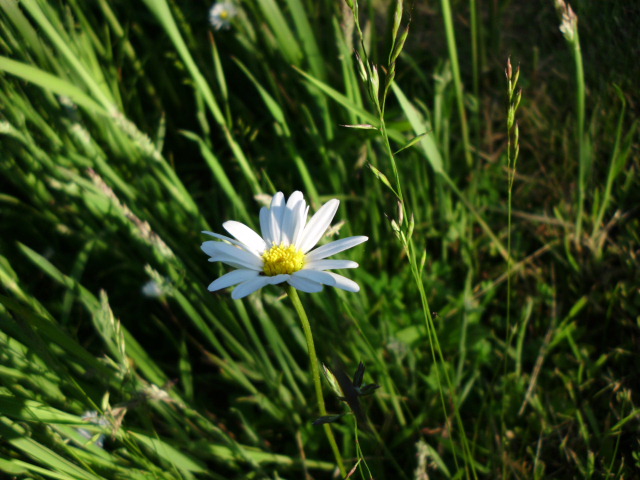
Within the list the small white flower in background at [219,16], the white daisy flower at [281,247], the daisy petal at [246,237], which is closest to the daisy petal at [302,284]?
the white daisy flower at [281,247]

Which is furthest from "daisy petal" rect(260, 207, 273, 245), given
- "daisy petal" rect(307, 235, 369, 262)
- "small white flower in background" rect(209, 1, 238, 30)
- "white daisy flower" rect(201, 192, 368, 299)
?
"small white flower in background" rect(209, 1, 238, 30)

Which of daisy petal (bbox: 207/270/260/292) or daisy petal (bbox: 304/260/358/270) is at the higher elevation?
daisy petal (bbox: 304/260/358/270)

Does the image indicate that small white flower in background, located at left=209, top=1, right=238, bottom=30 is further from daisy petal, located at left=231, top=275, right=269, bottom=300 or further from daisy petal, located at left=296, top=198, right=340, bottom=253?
daisy petal, located at left=231, top=275, right=269, bottom=300

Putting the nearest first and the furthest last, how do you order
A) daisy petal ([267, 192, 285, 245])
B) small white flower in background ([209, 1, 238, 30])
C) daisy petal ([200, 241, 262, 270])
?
daisy petal ([200, 241, 262, 270]), daisy petal ([267, 192, 285, 245]), small white flower in background ([209, 1, 238, 30])

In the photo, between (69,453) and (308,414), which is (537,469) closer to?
(308,414)

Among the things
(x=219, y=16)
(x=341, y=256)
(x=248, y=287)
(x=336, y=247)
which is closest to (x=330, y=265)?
(x=336, y=247)

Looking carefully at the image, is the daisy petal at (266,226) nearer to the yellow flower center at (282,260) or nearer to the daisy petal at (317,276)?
the yellow flower center at (282,260)

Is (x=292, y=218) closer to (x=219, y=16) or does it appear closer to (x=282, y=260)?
(x=282, y=260)
